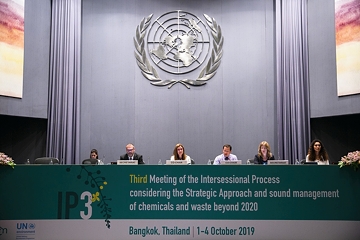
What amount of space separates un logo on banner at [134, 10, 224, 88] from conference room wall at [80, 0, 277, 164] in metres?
0.14

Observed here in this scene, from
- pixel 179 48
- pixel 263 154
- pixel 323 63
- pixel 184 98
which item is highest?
pixel 179 48

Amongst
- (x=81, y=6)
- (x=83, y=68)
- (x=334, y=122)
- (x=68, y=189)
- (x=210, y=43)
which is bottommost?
(x=68, y=189)

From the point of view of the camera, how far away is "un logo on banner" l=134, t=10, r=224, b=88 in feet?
26.9

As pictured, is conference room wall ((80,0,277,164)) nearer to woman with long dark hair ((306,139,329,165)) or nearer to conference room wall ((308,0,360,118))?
conference room wall ((308,0,360,118))

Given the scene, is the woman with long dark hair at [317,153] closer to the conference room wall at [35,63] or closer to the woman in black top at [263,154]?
the woman in black top at [263,154]

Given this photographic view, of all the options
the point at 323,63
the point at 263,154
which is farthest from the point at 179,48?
the point at 263,154

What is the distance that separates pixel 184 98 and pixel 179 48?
115 centimetres

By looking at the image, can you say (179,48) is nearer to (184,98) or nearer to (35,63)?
(184,98)

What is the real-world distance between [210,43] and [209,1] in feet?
3.36

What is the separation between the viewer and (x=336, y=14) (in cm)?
711

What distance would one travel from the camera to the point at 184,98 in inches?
324

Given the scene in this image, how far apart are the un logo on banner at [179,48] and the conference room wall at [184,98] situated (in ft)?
0.45

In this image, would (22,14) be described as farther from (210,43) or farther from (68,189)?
(68,189)

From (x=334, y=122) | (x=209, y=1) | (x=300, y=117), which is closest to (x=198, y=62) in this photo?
(x=209, y=1)
